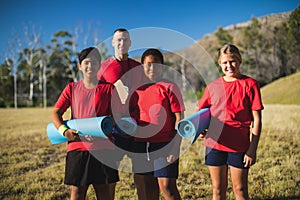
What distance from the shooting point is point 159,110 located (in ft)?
8.99

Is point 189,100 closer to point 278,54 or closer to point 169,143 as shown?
point 169,143

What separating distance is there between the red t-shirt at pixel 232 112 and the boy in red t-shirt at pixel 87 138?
3.39 ft

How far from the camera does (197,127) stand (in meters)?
2.48

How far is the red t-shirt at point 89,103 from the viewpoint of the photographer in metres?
2.65

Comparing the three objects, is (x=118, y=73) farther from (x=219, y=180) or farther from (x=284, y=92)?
(x=284, y=92)

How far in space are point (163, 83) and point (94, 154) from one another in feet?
3.16

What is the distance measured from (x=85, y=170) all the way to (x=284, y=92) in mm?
28349

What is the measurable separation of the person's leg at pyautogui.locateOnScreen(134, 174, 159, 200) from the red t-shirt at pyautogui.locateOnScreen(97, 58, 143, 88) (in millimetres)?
979

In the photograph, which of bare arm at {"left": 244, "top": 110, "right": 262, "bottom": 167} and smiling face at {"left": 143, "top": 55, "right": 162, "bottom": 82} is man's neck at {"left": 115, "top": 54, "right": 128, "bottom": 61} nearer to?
smiling face at {"left": 143, "top": 55, "right": 162, "bottom": 82}

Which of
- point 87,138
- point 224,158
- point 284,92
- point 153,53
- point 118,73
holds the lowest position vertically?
point 224,158

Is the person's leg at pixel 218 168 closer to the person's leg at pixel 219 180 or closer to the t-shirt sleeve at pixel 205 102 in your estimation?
the person's leg at pixel 219 180

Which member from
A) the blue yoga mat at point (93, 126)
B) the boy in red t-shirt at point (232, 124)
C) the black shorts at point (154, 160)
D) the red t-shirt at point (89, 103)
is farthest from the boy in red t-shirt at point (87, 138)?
the boy in red t-shirt at point (232, 124)

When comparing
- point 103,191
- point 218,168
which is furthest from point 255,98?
point 103,191

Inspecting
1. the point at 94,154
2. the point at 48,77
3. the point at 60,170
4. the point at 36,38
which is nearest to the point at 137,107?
the point at 94,154
